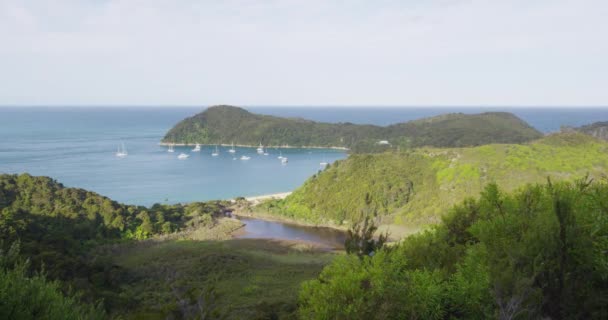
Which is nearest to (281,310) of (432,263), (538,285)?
(432,263)

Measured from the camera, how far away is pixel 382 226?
4859cm

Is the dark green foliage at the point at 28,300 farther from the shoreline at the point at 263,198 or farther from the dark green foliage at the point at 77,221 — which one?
the shoreline at the point at 263,198

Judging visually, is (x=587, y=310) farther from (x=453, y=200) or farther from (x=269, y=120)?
(x=269, y=120)

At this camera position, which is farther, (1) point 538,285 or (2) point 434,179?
(2) point 434,179

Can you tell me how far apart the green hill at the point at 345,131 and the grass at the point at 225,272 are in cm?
7777

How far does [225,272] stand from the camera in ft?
97.5

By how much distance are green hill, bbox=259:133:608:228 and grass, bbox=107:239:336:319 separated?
13252mm

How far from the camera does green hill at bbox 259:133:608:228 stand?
47375 mm

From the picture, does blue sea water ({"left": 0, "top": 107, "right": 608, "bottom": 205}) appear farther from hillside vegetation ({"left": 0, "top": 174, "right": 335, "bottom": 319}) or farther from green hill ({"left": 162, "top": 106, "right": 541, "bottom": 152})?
hillside vegetation ({"left": 0, "top": 174, "right": 335, "bottom": 319})

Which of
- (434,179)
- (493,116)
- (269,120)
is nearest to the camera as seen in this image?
(434,179)

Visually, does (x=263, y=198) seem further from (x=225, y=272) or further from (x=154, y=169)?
(x=225, y=272)

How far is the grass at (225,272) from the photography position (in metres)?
21.8

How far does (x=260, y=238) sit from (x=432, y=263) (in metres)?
29.8

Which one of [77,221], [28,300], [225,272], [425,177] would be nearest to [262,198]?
[425,177]
